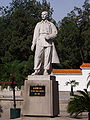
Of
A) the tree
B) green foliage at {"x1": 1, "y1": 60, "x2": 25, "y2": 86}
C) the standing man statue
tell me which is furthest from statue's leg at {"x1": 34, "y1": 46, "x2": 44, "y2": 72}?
the tree

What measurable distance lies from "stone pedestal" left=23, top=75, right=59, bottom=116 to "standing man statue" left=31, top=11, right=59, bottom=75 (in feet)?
1.74

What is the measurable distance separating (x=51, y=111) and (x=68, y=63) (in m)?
30.1

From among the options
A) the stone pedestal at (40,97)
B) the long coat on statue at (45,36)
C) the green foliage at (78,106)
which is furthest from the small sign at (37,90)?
the green foliage at (78,106)

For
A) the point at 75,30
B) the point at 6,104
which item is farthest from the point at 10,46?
the point at 6,104

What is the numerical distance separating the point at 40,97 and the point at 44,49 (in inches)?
77.1

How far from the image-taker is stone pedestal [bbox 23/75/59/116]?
29.3ft

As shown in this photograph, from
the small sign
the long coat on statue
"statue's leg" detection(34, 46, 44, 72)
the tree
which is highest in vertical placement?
the tree

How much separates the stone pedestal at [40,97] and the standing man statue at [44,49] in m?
0.53

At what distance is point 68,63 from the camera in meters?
38.8

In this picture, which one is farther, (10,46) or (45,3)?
(45,3)

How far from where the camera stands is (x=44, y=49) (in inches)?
385

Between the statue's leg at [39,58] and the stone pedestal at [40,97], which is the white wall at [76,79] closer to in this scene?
the statue's leg at [39,58]

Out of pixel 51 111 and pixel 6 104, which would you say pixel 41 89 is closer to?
pixel 51 111

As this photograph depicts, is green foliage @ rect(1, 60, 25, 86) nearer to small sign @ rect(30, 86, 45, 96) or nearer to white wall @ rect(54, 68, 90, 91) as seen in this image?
small sign @ rect(30, 86, 45, 96)
